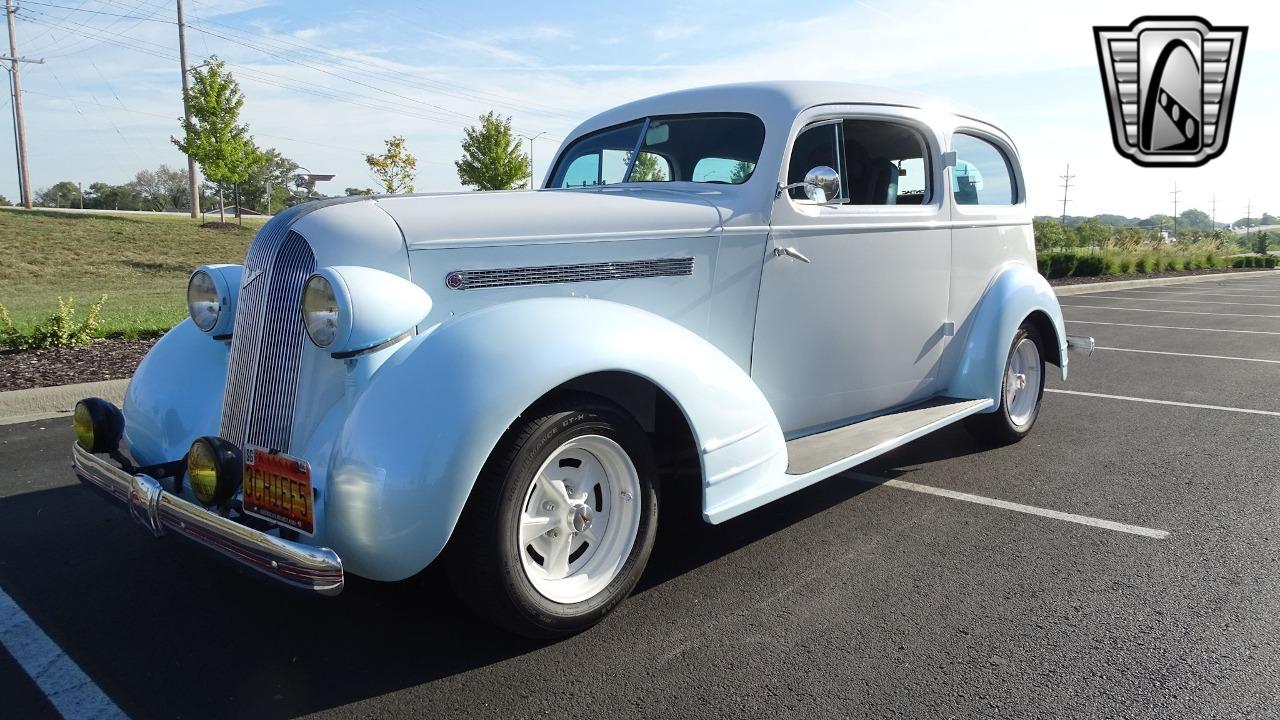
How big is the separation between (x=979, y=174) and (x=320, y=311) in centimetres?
388

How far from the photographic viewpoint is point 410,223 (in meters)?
2.79

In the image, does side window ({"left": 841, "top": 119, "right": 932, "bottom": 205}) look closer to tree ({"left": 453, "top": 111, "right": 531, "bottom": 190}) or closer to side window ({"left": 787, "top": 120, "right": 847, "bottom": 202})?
side window ({"left": 787, "top": 120, "right": 847, "bottom": 202})

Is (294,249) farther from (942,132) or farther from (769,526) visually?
(942,132)

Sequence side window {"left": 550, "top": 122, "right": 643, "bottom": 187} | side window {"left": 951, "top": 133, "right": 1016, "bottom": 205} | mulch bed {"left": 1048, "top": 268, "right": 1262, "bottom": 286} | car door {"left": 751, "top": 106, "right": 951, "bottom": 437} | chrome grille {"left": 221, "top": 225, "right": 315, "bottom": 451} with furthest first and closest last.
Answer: mulch bed {"left": 1048, "top": 268, "right": 1262, "bottom": 286} → side window {"left": 951, "top": 133, "right": 1016, "bottom": 205} → side window {"left": 550, "top": 122, "right": 643, "bottom": 187} → car door {"left": 751, "top": 106, "right": 951, "bottom": 437} → chrome grille {"left": 221, "top": 225, "right": 315, "bottom": 451}

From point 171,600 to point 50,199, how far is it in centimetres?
8016

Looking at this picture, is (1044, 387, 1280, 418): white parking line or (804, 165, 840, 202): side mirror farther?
(1044, 387, 1280, 418): white parking line

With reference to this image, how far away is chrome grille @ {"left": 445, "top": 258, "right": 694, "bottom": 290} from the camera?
9.37ft

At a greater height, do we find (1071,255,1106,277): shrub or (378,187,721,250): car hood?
(378,187,721,250): car hood

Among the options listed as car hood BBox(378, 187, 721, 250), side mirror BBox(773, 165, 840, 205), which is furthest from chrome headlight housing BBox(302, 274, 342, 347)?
side mirror BBox(773, 165, 840, 205)

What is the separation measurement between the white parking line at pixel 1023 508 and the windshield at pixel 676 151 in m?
1.82

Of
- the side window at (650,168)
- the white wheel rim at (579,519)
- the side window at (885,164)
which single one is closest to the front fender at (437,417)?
the white wheel rim at (579,519)

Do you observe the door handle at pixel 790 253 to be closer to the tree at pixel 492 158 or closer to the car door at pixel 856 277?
the car door at pixel 856 277

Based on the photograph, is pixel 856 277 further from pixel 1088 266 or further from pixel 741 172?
pixel 1088 266

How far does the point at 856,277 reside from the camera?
4000mm
